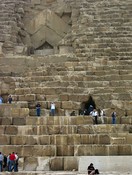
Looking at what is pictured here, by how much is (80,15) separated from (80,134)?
1516 cm

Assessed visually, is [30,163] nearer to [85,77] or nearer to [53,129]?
[53,129]

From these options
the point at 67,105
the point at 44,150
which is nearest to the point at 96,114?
the point at 67,105

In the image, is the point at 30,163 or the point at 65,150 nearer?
the point at 30,163

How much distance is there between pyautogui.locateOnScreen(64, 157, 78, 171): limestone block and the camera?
18.9 m

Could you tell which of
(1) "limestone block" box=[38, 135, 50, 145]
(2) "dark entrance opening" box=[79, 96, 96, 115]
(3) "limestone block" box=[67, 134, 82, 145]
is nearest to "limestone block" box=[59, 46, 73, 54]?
(2) "dark entrance opening" box=[79, 96, 96, 115]

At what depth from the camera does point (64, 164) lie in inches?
750

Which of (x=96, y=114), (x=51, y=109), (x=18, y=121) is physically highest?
(x=51, y=109)

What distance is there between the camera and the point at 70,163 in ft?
62.4

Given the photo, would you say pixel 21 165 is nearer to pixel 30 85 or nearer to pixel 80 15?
pixel 30 85

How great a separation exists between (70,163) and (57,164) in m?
0.58

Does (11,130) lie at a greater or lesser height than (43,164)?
greater

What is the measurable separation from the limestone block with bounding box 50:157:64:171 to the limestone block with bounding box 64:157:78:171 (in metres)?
0.18

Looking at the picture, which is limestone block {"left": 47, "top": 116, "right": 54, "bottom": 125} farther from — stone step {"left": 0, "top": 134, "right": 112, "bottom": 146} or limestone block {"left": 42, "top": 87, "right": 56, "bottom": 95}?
limestone block {"left": 42, "top": 87, "right": 56, "bottom": 95}

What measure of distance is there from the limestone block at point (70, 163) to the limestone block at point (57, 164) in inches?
6.9
